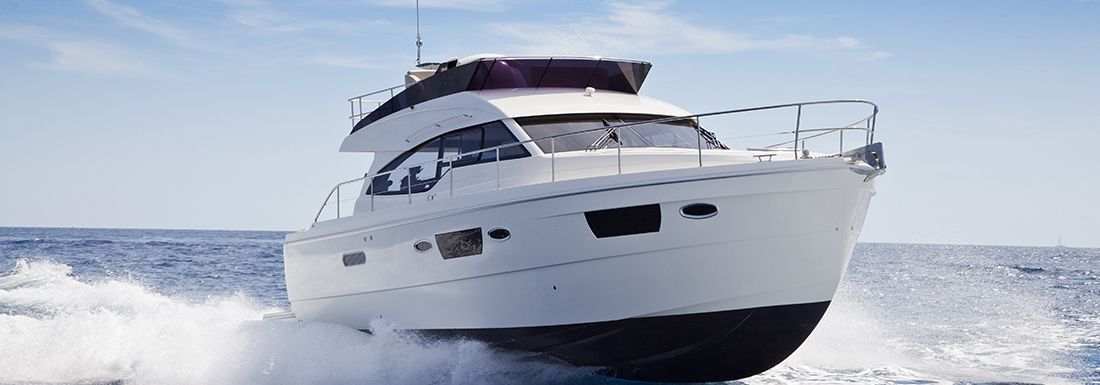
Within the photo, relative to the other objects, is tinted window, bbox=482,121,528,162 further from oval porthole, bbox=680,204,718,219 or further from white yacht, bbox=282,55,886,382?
oval porthole, bbox=680,204,718,219

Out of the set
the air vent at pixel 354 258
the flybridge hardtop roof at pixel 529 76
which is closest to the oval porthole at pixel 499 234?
the air vent at pixel 354 258

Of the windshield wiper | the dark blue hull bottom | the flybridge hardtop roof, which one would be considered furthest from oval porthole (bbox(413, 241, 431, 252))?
the flybridge hardtop roof

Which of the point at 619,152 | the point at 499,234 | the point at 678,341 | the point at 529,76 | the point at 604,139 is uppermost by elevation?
the point at 529,76

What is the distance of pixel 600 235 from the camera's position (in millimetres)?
7793

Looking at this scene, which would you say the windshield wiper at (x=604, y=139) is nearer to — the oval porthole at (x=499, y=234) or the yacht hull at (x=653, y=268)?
the yacht hull at (x=653, y=268)

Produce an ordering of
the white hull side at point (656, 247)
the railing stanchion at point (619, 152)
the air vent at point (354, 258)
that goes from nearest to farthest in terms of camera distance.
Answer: the white hull side at point (656, 247) < the railing stanchion at point (619, 152) < the air vent at point (354, 258)

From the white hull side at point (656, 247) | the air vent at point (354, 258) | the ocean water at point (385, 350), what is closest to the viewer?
the white hull side at point (656, 247)

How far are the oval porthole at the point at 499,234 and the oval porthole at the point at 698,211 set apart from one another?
4.60ft

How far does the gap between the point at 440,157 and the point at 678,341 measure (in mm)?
3007

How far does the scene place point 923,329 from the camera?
15906 mm

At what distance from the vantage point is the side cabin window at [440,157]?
912cm

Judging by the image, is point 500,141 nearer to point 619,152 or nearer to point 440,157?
point 440,157

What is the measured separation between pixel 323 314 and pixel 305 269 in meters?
0.53

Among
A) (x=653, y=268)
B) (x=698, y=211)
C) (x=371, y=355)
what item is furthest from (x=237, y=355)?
(x=698, y=211)
